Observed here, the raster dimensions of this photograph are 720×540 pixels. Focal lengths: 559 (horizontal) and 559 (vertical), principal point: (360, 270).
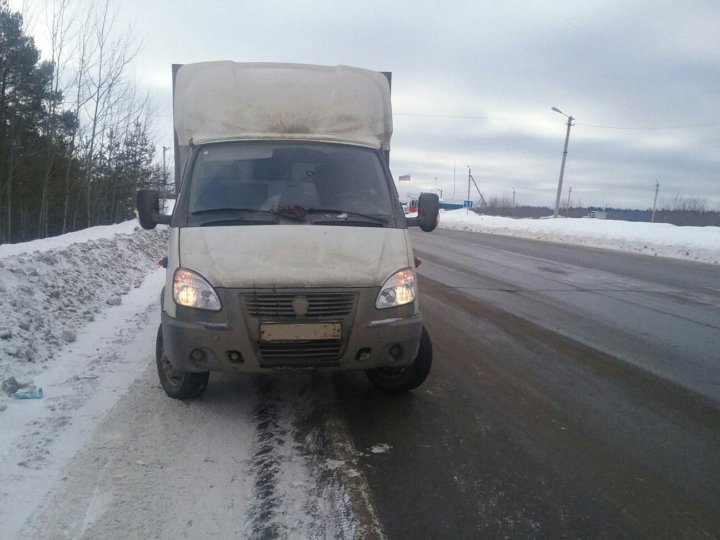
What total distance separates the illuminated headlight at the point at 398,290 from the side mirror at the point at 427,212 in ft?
Answer: 4.10

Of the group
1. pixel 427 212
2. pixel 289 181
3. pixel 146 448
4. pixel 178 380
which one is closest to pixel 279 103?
pixel 289 181

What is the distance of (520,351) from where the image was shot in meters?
6.29

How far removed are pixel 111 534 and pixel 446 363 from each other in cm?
370

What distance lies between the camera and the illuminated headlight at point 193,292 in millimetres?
3801

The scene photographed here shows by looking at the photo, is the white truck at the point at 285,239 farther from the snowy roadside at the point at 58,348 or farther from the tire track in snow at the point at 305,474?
the snowy roadside at the point at 58,348

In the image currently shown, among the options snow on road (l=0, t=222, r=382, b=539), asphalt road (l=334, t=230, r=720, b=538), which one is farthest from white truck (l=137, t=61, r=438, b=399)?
asphalt road (l=334, t=230, r=720, b=538)

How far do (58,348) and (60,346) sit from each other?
0.21ft

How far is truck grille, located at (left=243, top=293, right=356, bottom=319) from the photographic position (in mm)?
3768

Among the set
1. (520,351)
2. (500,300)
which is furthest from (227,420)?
(500,300)

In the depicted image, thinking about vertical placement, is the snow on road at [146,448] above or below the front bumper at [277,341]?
below

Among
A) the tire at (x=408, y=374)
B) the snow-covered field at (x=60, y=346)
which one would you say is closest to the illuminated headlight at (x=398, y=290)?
the tire at (x=408, y=374)

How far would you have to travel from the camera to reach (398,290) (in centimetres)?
406

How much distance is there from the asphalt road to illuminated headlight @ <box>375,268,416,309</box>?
93 centimetres

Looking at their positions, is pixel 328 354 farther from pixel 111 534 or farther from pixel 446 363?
pixel 446 363
